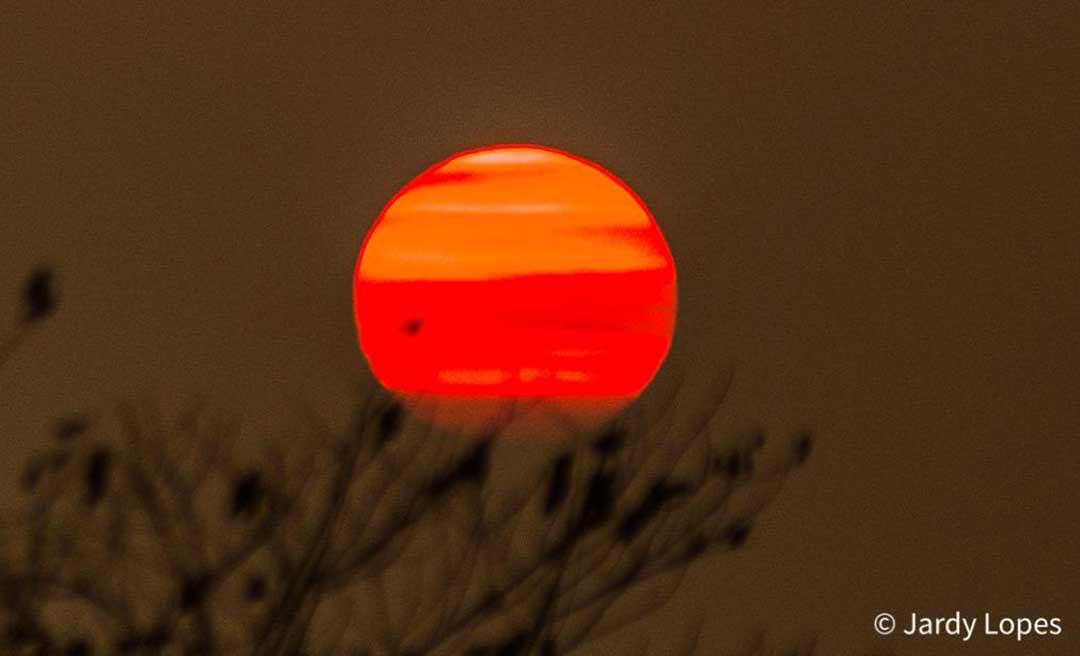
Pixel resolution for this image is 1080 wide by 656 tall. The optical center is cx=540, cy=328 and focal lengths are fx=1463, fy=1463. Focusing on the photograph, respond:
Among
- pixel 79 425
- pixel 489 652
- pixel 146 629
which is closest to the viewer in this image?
pixel 79 425

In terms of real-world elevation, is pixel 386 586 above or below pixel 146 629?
below

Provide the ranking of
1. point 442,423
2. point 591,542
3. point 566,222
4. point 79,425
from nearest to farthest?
point 79,425
point 591,542
point 566,222
point 442,423

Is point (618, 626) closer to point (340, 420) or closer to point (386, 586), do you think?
point (386, 586)

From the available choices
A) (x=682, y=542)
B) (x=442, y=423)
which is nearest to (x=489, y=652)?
(x=682, y=542)

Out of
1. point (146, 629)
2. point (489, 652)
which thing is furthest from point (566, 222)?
point (146, 629)

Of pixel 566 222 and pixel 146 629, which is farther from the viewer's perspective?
pixel 566 222

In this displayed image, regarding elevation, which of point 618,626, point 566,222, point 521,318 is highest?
point 566,222

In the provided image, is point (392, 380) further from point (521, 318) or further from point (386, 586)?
point (386, 586)
